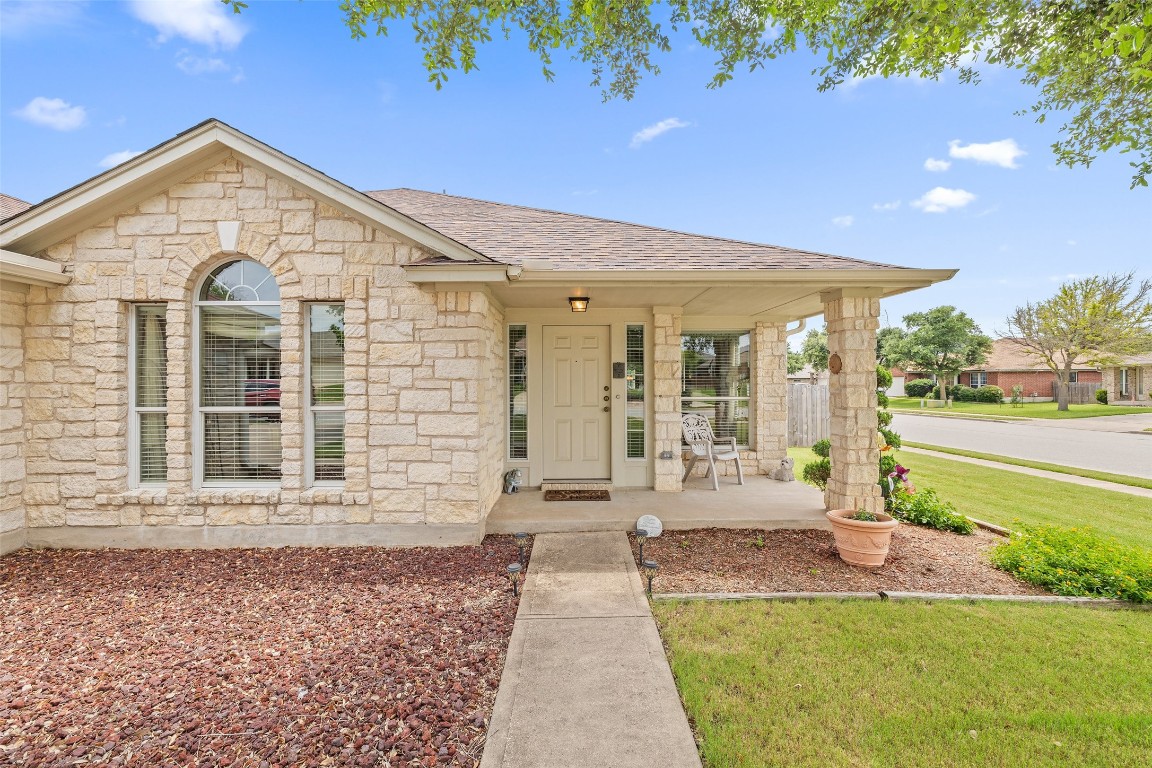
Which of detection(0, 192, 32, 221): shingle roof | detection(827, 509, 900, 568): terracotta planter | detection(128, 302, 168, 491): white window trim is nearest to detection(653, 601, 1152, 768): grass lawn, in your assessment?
detection(827, 509, 900, 568): terracotta planter

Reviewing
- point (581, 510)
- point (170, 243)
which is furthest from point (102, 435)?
point (581, 510)

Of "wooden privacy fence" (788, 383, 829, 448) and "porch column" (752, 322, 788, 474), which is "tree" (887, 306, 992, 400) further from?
"porch column" (752, 322, 788, 474)

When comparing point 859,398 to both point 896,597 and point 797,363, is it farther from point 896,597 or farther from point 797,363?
point 797,363

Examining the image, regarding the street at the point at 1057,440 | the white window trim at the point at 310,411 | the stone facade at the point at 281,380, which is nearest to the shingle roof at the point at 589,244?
the stone facade at the point at 281,380

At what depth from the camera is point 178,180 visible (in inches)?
173

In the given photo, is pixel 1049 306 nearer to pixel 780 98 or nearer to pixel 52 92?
pixel 780 98

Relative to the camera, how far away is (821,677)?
8.13 feet

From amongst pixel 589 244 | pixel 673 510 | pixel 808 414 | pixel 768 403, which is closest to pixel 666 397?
pixel 673 510

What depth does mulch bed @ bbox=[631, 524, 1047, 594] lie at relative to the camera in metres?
3.69

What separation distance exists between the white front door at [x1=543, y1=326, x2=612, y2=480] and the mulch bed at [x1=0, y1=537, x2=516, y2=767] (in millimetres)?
2258

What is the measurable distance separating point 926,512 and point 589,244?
4908 millimetres

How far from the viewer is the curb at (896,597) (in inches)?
134

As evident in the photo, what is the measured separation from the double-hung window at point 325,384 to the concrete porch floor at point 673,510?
5.77 ft

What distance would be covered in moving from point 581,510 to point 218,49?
754cm
